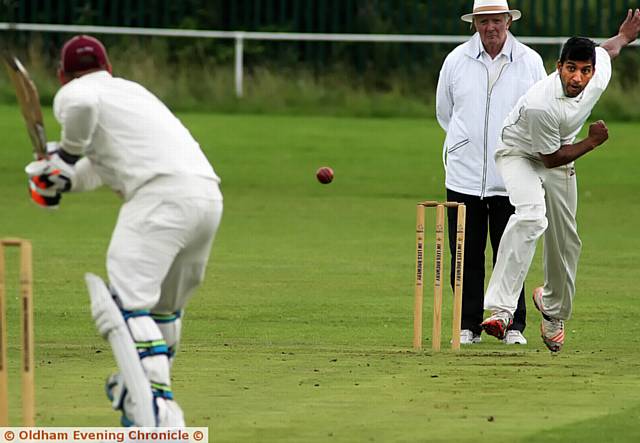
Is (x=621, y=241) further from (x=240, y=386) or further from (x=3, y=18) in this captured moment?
(x=3, y=18)

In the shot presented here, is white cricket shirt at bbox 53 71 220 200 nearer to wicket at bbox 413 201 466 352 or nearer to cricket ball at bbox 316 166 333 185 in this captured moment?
wicket at bbox 413 201 466 352

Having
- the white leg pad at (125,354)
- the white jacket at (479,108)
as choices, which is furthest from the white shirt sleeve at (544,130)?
the white leg pad at (125,354)

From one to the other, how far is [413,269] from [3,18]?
1305 cm

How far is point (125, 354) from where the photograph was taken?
562 centimetres

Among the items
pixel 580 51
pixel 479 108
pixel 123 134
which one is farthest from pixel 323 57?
pixel 123 134

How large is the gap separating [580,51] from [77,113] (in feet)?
10.3

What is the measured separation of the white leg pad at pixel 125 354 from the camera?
5.56 metres

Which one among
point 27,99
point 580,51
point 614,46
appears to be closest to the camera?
point 27,99

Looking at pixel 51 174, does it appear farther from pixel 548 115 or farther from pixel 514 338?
pixel 514 338

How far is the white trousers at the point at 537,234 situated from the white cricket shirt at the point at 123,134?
265 centimetres

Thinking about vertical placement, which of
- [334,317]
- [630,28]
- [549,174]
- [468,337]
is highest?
[630,28]

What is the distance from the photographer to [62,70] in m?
6.11

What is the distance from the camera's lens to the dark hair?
7980 millimetres

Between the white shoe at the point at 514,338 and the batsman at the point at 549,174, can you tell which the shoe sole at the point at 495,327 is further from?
the white shoe at the point at 514,338
